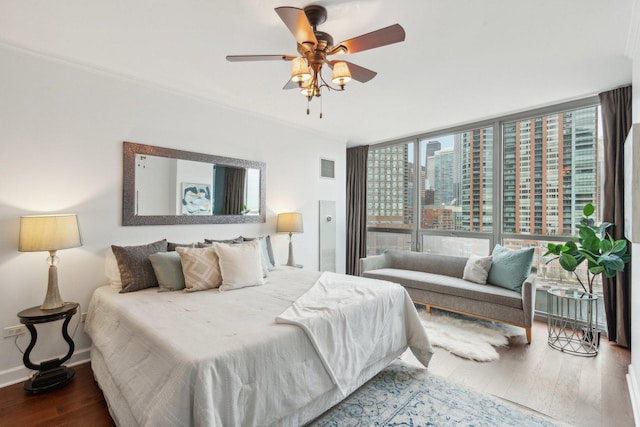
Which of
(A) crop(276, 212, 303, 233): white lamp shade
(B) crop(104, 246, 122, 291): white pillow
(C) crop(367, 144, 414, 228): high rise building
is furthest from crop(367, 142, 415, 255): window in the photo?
(B) crop(104, 246, 122, 291): white pillow

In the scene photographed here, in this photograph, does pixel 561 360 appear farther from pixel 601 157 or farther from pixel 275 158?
pixel 275 158

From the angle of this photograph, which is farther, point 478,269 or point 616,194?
point 478,269

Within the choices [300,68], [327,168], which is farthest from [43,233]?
[327,168]

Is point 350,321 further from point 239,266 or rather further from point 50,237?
point 50,237

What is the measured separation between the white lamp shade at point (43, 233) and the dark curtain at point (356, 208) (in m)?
4.00

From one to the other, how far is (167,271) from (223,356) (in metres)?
1.50

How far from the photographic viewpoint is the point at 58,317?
2318mm

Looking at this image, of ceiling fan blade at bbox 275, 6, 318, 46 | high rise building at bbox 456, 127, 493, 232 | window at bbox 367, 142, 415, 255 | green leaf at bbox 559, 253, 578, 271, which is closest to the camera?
ceiling fan blade at bbox 275, 6, 318, 46

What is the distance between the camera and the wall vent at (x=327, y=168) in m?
5.00

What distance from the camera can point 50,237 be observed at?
2275 mm

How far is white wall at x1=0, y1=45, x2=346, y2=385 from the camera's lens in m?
2.42

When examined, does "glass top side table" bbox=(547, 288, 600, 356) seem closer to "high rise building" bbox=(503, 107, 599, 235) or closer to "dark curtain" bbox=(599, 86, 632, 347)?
"dark curtain" bbox=(599, 86, 632, 347)

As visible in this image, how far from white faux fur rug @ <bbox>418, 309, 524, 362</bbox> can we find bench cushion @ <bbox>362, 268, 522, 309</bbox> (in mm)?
325

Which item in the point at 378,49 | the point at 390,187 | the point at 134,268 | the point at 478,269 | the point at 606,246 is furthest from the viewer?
the point at 390,187
